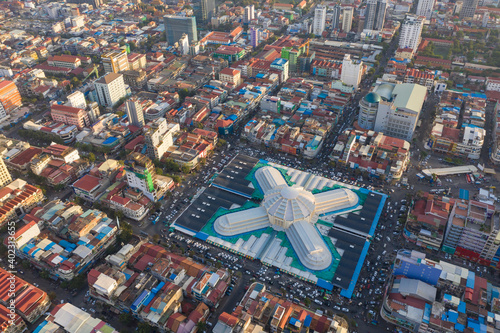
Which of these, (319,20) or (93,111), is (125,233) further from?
(319,20)

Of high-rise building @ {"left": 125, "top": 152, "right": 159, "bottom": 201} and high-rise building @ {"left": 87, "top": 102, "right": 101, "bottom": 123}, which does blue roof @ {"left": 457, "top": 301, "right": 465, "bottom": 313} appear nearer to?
high-rise building @ {"left": 125, "top": 152, "right": 159, "bottom": 201}

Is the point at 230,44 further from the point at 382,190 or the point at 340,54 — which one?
the point at 382,190

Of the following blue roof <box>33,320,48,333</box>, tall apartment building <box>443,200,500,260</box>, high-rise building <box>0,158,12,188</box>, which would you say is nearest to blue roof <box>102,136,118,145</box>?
high-rise building <box>0,158,12,188</box>

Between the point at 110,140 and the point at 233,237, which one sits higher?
the point at 110,140

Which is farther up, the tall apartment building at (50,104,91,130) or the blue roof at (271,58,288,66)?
the blue roof at (271,58,288,66)

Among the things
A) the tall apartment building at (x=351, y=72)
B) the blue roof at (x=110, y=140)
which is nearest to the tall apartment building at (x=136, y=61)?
the blue roof at (x=110, y=140)

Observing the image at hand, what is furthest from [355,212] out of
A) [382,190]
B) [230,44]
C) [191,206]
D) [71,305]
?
[230,44]

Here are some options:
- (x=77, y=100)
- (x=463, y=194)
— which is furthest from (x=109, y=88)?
(x=463, y=194)
